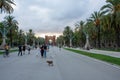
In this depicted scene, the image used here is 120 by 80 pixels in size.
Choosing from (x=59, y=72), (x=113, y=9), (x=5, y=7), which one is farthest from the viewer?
(x=113, y=9)

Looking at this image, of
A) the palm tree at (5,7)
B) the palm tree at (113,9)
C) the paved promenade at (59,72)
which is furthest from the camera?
the palm tree at (113,9)

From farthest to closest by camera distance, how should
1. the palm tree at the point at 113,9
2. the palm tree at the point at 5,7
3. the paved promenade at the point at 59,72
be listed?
the palm tree at the point at 113,9 → the palm tree at the point at 5,7 → the paved promenade at the point at 59,72

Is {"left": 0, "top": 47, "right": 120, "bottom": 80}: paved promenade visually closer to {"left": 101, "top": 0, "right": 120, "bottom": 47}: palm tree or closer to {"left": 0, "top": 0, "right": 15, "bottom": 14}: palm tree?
{"left": 0, "top": 0, "right": 15, "bottom": 14}: palm tree

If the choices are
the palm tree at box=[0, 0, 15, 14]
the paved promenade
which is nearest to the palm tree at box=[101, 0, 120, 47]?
the palm tree at box=[0, 0, 15, 14]

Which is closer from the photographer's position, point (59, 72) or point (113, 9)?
point (59, 72)

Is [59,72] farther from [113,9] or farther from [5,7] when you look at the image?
[113,9]

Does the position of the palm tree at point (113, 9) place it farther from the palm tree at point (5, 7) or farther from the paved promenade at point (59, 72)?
the paved promenade at point (59, 72)

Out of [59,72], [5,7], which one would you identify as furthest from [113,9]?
[59,72]

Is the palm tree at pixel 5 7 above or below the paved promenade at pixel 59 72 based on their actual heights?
above

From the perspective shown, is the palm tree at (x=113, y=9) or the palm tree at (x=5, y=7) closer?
the palm tree at (x=5, y=7)

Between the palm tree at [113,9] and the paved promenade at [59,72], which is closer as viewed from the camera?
the paved promenade at [59,72]

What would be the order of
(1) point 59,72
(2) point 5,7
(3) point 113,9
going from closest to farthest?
(1) point 59,72, (2) point 5,7, (3) point 113,9

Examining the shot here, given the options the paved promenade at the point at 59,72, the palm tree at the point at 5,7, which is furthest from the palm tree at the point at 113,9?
the paved promenade at the point at 59,72

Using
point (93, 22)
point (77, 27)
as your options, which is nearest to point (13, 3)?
point (93, 22)
